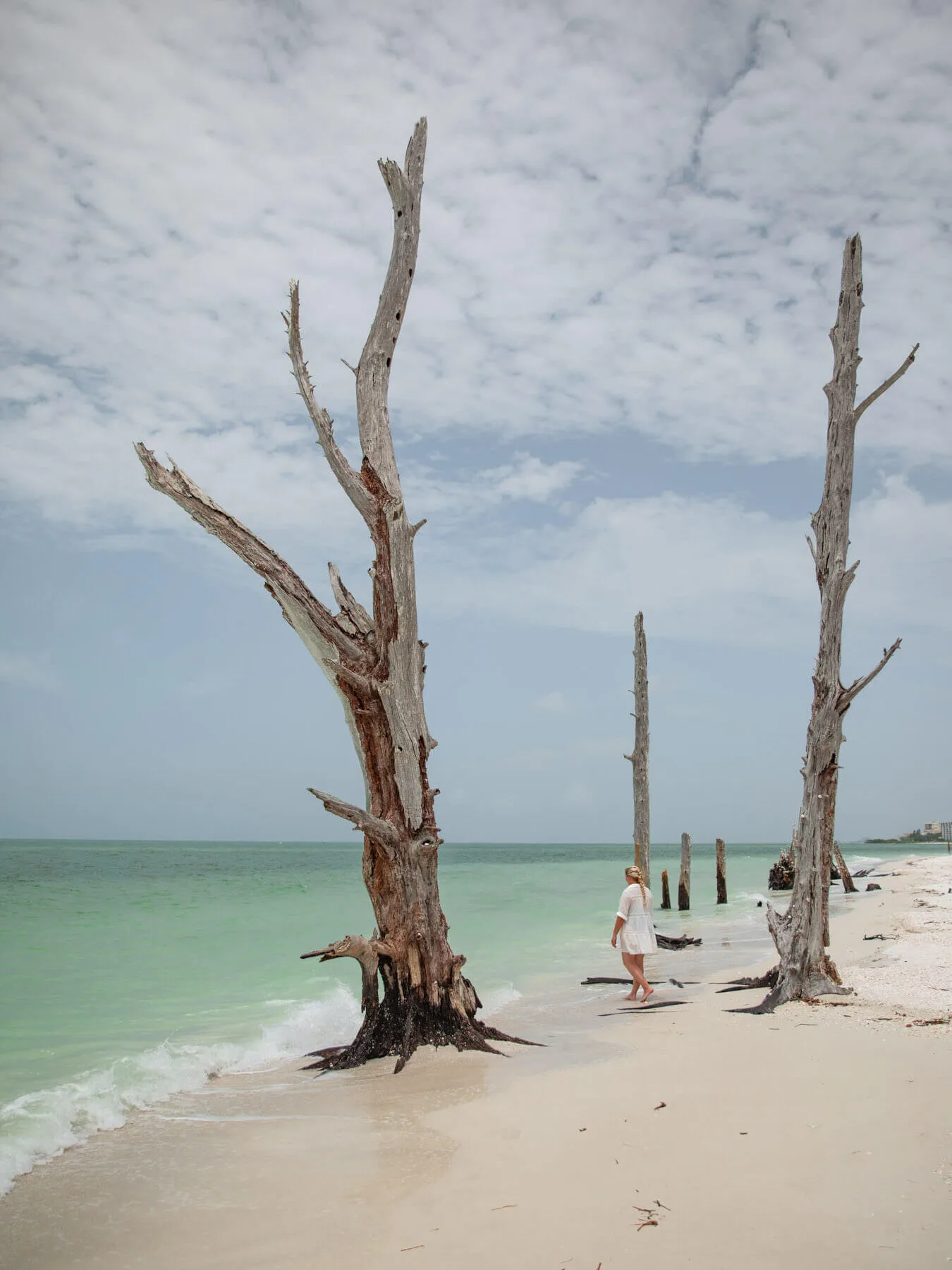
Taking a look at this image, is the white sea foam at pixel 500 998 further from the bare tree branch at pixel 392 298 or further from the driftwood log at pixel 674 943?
the bare tree branch at pixel 392 298

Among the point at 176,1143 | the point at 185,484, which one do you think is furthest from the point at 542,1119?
the point at 185,484

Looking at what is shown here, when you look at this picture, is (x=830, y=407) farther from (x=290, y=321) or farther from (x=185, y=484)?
(x=185, y=484)

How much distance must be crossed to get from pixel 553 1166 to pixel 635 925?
5.14 meters

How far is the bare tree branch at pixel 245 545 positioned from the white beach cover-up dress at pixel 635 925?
406cm

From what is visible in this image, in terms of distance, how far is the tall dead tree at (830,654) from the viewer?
736 cm

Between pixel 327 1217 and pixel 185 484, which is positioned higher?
pixel 185 484

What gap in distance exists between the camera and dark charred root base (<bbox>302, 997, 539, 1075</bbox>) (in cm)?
651

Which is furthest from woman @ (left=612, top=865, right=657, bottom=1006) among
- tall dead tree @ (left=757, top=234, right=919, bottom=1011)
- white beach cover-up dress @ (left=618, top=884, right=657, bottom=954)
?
tall dead tree @ (left=757, top=234, right=919, bottom=1011)

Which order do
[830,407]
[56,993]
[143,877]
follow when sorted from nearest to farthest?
[830,407] → [56,993] → [143,877]

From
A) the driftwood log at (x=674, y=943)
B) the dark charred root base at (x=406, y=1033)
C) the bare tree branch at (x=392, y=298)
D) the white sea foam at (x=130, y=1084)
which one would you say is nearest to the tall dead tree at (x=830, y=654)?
the dark charred root base at (x=406, y=1033)

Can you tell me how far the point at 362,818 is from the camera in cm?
650

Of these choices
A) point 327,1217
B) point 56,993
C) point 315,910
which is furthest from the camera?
point 315,910

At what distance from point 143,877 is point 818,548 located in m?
41.3

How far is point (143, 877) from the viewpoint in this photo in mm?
42406
